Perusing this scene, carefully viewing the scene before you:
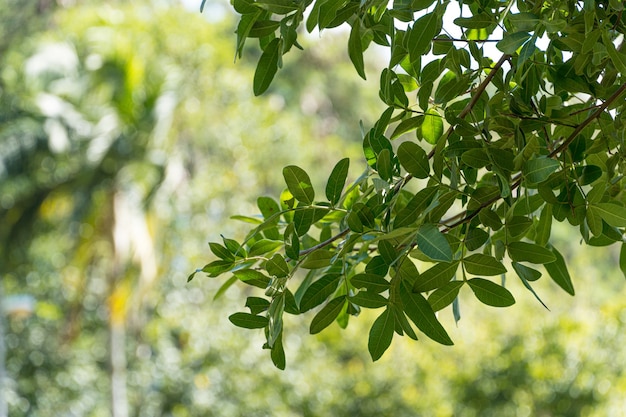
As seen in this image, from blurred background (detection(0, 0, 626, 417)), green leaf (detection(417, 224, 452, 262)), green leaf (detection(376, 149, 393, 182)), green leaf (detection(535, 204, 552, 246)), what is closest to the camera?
green leaf (detection(417, 224, 452, 262))

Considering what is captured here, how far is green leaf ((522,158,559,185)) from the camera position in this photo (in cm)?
65

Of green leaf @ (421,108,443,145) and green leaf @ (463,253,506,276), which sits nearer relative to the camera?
green leaf @ (463,253,506,276)

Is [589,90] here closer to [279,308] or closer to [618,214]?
[618,214]

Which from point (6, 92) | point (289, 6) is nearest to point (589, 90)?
point (289, 6)

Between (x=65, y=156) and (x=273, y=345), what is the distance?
26.8 ft

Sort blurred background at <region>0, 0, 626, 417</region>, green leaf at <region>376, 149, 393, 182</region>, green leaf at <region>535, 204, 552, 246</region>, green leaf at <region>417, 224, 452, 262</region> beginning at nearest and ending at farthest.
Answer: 1. green leaf at <region>417, 224, 452, 262</region>
2. green leaf at <region>376, 149, 393, 182</region>
3. green leaf at <region>535, 204, 552, 246</region>
4. blurred background at <region>0, 0, 626, 417</region>

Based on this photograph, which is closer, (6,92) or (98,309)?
(6,92)

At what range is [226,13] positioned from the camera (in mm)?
13359

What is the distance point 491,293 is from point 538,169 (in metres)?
0.10

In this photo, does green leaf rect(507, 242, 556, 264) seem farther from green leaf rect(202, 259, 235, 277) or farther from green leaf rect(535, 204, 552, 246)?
green leaf rect(202, 259, 235, 277)

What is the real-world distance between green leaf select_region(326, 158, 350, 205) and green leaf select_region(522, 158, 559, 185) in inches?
6.3

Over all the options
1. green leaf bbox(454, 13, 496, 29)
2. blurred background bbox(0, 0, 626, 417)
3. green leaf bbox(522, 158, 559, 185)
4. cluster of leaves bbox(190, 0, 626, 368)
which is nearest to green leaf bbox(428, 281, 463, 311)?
cluster of leaves bbox(190, 0, 626, 368)

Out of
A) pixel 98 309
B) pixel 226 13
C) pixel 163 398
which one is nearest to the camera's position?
pixel 163 398

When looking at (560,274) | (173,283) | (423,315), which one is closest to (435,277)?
(423,315)
